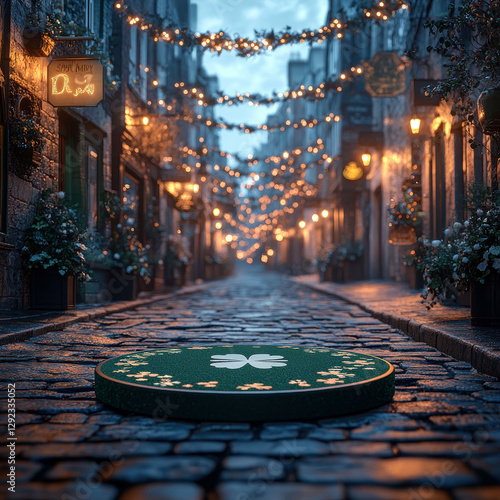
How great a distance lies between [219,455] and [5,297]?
5.63 m

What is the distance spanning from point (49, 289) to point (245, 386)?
5433 millimetres

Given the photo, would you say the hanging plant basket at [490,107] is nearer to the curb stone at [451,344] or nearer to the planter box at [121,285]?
the curb stone at [451,344]

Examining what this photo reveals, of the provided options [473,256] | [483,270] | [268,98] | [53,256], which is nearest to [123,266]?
[53,256]

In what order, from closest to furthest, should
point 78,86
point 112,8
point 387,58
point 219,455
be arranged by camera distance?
point 219,455 → point 78,86 → point 112,8 → point 387,58

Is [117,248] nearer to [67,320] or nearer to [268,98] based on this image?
[67,320]

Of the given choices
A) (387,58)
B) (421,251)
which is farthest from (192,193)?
(421,251)

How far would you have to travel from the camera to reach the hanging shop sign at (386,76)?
14.6m

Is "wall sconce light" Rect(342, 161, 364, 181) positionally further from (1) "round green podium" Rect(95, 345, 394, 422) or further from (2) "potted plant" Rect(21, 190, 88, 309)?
(1) "round green podium" Rect(95, 345, 394, 422)

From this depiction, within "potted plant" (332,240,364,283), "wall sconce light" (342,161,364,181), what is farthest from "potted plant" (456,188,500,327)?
"wall sconce light" (342,161,364,181)

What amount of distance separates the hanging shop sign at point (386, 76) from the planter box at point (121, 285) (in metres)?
7.74

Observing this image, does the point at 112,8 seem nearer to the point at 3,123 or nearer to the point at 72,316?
the point at 3,123

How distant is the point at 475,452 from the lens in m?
2.42

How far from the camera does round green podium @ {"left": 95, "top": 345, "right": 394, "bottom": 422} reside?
9.56 feet

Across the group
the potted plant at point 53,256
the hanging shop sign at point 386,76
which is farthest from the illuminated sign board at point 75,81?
the hanging shop sign at point 386,76
